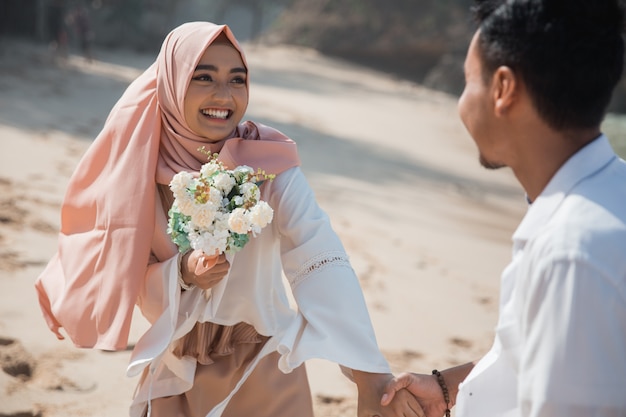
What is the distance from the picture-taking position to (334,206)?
8.48 m

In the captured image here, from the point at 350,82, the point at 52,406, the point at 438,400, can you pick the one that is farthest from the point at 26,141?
the point at 350,82

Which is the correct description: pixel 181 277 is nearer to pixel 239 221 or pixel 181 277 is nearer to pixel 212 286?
pixel 212 286

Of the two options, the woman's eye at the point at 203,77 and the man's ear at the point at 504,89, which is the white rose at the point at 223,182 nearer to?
the woman's eye at the point at 203,77

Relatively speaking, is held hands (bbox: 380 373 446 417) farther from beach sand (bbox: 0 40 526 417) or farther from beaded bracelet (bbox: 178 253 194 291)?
beach sand (bbox: 0 40 526 417)

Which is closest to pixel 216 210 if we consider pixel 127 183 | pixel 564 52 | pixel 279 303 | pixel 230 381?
pixel 127 183

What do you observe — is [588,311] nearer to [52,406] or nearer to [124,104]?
[124,104]

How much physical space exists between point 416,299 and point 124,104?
3512 millimetres

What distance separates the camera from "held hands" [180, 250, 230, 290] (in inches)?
104

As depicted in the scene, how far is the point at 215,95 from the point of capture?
296 centimetres

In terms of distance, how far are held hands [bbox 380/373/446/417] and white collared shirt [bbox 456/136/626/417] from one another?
3.67 feet

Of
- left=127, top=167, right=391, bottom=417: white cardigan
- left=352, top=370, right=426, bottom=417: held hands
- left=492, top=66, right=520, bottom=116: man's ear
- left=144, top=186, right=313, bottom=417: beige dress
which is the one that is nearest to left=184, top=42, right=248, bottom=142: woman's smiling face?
left=127, top=167, right=391, bottom=417: white cardigan

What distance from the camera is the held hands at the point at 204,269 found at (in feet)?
8.71

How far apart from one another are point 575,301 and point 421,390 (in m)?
1.35

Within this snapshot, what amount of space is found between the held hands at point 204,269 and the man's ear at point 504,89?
1.17m
